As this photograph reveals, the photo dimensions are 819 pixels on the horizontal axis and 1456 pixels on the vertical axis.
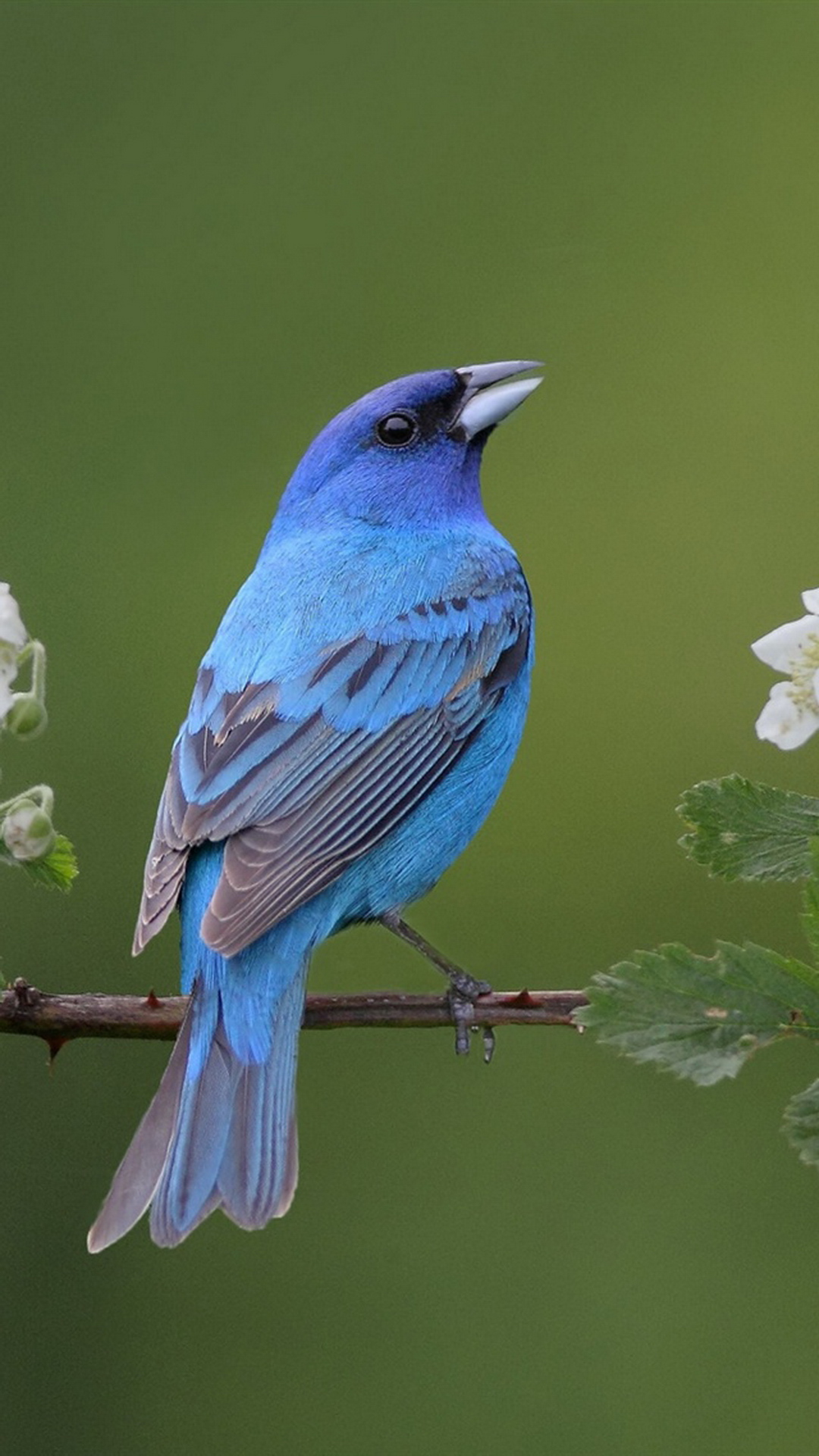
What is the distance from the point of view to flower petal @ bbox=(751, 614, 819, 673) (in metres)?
2.83

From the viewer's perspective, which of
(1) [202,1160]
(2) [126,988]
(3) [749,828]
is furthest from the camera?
(2) [126,988]

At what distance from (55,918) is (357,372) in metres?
2.38

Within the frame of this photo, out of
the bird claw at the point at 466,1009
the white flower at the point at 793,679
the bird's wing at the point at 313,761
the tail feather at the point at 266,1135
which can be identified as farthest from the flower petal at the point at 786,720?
the tail feather at the point at 266,1135

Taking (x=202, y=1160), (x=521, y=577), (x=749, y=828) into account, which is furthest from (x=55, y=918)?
(x=749, y=828)

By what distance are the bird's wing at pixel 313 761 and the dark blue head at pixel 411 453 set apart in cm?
47

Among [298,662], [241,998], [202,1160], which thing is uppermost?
[298,662]

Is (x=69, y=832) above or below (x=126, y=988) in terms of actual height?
above

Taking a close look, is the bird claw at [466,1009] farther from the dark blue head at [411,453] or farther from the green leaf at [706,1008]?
the dark blue head at [411,453]

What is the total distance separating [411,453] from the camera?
4.98m

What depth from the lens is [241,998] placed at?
12.0ft

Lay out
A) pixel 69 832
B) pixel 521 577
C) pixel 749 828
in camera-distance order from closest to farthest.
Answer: pixel 749 828 → pixel 521 577 → pixel 69 832

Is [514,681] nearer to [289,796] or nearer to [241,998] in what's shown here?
[289,796]

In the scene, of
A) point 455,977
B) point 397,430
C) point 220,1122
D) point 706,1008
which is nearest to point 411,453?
point 397,430

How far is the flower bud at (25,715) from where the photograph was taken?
2771 mm
